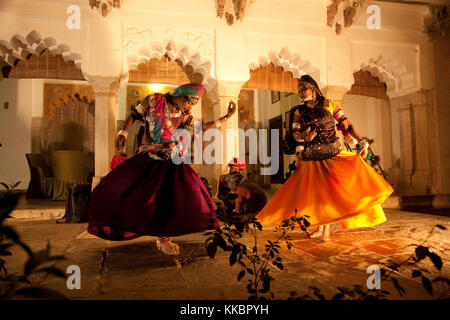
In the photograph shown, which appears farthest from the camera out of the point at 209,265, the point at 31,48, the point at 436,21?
the point at 436,21

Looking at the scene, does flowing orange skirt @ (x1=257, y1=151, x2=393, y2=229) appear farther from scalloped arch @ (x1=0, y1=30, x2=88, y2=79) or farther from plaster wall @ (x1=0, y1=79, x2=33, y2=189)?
plaster wall @ (x1=0, y1=79, x2=33, y2=189)

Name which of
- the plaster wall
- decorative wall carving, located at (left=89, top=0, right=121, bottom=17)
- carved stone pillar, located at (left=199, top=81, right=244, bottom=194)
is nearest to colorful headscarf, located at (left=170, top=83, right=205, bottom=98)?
carved stone pillar, located at (left=199, top=81, right=244, bottom=194)

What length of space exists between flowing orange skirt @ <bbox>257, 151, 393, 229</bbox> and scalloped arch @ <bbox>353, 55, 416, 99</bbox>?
514cm

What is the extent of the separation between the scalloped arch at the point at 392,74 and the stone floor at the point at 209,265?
5.08 metres

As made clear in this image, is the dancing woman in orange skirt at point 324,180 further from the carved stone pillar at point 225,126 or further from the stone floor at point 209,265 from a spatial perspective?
the carved stone pillar at point 225,126

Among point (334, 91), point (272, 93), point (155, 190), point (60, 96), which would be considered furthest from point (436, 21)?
point (60, 96)

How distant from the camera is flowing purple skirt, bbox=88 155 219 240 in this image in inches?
106

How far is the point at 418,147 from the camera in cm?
814

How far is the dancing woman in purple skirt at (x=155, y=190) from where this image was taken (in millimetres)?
2709

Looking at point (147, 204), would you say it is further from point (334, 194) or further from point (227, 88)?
point (227, 88)

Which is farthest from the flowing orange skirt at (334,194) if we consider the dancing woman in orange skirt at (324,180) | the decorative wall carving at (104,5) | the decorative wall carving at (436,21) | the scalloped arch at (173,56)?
the decorative wall carving at (436,21)

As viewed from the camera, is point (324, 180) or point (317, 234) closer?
point (324, 180)

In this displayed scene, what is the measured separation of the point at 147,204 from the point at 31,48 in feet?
18.3

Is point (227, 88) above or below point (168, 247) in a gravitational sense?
above
